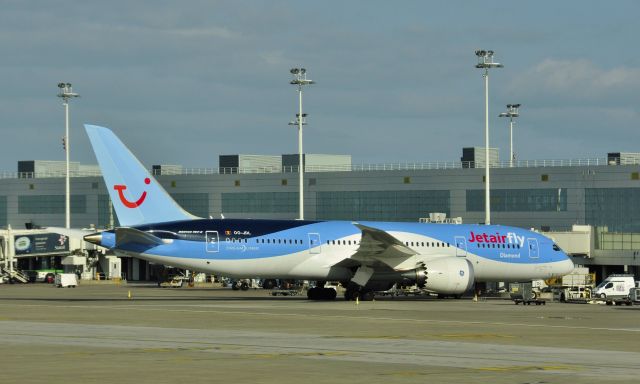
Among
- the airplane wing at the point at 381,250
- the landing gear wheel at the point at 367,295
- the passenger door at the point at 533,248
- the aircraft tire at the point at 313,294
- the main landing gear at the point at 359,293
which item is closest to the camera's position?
the airplane wing at the point at 381,250

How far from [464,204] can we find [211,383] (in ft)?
312

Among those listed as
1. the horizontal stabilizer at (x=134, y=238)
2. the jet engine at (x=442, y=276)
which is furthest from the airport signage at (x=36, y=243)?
the jet engine at (x=442, y=276)

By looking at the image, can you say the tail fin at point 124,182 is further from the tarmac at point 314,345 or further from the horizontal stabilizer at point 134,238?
the tarmac at point 314,345

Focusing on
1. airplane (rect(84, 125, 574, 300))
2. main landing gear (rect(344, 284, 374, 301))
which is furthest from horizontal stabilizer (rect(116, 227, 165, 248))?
main landing gear (rect(344, 284, 374, 301))

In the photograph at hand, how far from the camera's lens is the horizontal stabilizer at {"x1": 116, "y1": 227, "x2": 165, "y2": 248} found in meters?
62.8

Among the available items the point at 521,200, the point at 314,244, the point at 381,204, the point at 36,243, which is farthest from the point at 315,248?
the point at 381,204

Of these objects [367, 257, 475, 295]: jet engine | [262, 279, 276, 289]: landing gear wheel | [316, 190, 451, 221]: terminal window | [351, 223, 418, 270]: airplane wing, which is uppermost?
[316, 190, 451, 221]: terminal window

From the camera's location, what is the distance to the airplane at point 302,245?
6512 cm

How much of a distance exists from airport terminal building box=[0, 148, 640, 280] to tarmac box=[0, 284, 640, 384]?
2049 inches

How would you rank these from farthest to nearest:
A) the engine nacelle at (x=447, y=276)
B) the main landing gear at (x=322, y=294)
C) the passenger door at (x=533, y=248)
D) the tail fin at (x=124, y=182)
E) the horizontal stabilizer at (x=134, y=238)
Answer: the passenger door at (x=533, y=248) → the main landing gear at (x=322, y=294) → the engine nacelle at (x=447, y=276) → the tail fin at (x=124, y=182) → the horizontal stabilizer at (x=134, y=238)

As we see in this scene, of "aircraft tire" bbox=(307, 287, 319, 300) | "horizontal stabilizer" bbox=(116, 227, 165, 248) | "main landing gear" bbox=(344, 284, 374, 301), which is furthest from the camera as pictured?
"aircraft tire" bbox=(307, 287, 319, 300)

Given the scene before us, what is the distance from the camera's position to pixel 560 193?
113812 millimetres

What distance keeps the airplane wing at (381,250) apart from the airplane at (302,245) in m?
0.06

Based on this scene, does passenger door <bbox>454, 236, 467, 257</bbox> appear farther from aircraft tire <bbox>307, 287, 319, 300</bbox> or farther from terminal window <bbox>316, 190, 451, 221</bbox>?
terminal window <bbox>316, 190, 451, 221</bbox>
